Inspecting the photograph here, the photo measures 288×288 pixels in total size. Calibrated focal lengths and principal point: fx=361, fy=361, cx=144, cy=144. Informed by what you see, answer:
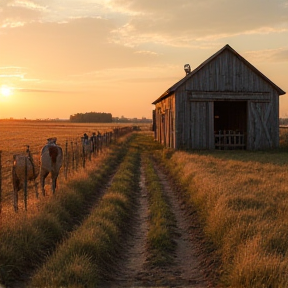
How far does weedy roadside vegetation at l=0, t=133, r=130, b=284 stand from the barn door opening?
15.2 metres

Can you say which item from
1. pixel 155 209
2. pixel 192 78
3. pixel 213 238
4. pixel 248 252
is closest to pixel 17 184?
pixel 155 209

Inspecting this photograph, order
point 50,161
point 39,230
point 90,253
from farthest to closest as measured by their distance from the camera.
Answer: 1. point 50,161
2. point 39,230
3. point 90,253

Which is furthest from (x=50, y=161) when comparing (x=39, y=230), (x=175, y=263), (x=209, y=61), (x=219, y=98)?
(x=209, y=61)

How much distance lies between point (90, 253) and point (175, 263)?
5.12 ft

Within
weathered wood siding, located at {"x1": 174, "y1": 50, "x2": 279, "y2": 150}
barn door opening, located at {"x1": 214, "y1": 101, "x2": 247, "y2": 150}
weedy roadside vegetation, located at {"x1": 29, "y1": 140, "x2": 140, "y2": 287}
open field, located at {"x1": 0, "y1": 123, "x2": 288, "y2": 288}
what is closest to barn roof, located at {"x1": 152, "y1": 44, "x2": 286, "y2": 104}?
weathered wood siding, located at {"x1": 174, "y1": 50, "x2": 279, "y2": 150}

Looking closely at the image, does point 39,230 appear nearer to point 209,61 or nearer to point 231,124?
point 209,61

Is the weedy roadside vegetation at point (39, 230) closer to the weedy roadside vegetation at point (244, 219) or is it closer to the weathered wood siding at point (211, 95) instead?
the weedy roadside vegetation at point (244, 219)

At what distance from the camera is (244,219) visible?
7.98 meters

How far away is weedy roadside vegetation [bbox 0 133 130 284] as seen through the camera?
6.24m

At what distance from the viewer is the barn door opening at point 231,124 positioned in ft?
81.8

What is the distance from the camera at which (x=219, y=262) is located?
6.55 m

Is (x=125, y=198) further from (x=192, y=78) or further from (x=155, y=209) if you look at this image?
(x=192, y=78)

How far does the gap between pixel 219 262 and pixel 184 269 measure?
2.24 feet

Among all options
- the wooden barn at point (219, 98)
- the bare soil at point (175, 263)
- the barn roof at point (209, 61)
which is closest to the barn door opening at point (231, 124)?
the wooden barn at point (219, 98)
